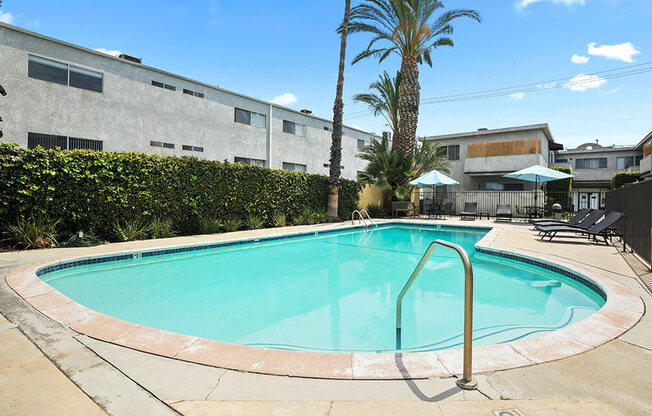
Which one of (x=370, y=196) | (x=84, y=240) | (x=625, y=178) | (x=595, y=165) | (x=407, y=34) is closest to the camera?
(x=84, y=240)

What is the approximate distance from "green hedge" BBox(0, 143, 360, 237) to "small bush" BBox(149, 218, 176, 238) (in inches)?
9.5

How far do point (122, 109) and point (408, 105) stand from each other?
14.3 m

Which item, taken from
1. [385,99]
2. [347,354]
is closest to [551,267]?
[347,354]

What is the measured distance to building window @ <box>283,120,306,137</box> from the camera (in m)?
21.5

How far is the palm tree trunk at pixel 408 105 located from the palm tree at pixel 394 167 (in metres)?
0.66

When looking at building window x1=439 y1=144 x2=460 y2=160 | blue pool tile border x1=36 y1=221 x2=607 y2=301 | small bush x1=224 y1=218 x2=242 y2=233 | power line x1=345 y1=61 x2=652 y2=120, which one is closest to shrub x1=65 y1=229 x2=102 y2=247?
blue pool tile border x1=36 y1=221 x2=607 y2=301

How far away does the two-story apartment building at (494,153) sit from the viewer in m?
23.4

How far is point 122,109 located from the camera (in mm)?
14148

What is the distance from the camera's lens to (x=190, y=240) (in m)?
9.73

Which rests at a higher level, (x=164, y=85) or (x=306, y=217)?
(x=164, y=85)

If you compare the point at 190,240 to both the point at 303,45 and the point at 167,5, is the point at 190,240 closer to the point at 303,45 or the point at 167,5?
the point at 167,5

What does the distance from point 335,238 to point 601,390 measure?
34.3 ft

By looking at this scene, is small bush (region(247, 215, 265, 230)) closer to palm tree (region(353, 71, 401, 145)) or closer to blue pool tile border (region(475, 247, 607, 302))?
blue pool tile border (region(475, 247, 607, 302))

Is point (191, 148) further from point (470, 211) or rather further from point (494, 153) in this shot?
point (494, 153)
